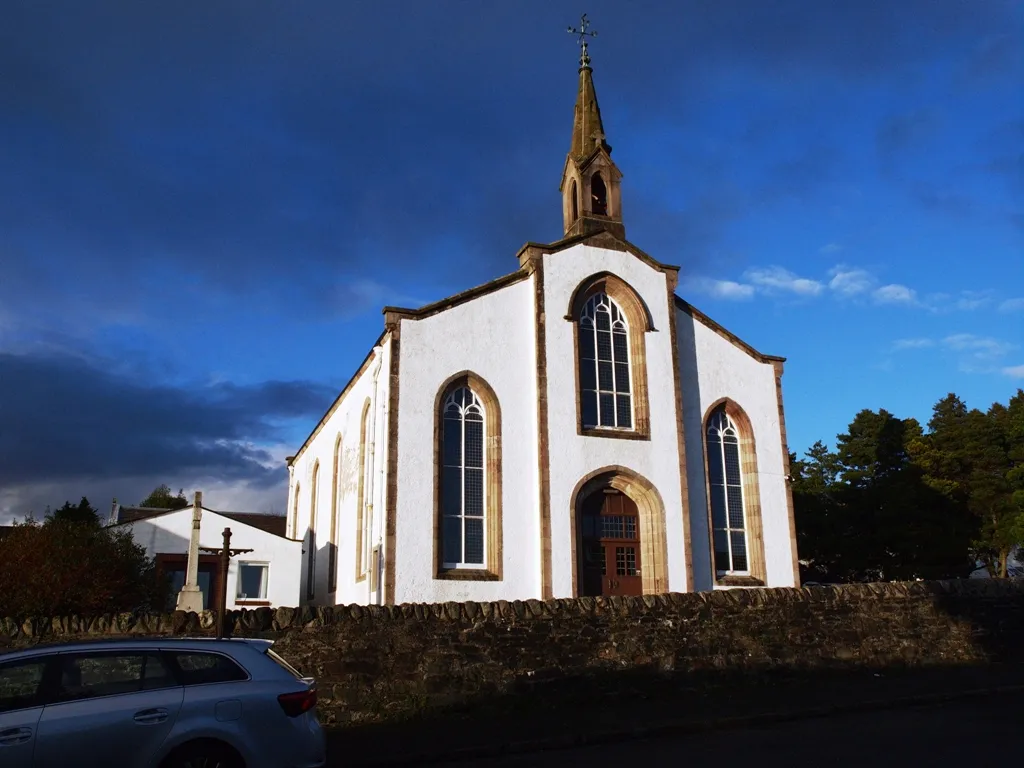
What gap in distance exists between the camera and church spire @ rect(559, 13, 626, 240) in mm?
26156

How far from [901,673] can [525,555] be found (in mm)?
8590

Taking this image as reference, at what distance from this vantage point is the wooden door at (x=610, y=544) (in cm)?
2281

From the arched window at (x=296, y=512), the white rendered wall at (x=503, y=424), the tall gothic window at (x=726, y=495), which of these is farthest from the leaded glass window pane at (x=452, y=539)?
the arched window at (x=296, y=512)

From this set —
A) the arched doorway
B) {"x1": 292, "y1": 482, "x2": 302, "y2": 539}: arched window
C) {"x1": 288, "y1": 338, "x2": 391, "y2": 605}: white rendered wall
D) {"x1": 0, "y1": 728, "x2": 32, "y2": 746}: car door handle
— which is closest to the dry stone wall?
{"x1": 0, "y1": 728, "x2": 32, "y2": 746}: car door handle

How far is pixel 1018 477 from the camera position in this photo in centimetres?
4025

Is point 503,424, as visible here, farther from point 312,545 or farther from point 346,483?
point 312,545

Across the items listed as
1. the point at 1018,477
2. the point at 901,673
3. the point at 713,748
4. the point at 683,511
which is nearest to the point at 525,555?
the point at 683,511

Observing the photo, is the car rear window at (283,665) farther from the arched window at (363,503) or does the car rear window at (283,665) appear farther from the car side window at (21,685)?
the arched window at (363,503)

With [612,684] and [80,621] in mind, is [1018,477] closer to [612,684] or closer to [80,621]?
[612,684]

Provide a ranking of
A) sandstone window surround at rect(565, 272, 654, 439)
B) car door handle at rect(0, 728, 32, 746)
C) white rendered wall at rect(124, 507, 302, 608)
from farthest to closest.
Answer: white rendered wall at rect(124, 507, 302, 608), sandstone window surround at rect(565, 272, 654, 439), car door handle at rect(0, 728, 32, 746)

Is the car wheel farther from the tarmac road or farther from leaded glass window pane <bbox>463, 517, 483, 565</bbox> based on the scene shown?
leaded glass window pane <bbox>463, 517, 483, 565</bbox>

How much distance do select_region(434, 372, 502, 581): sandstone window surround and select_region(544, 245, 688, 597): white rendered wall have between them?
4.81 ft

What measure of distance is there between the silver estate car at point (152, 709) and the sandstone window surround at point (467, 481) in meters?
12.6

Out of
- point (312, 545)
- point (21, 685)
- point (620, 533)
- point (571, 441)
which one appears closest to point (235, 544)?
point (312, 545)
